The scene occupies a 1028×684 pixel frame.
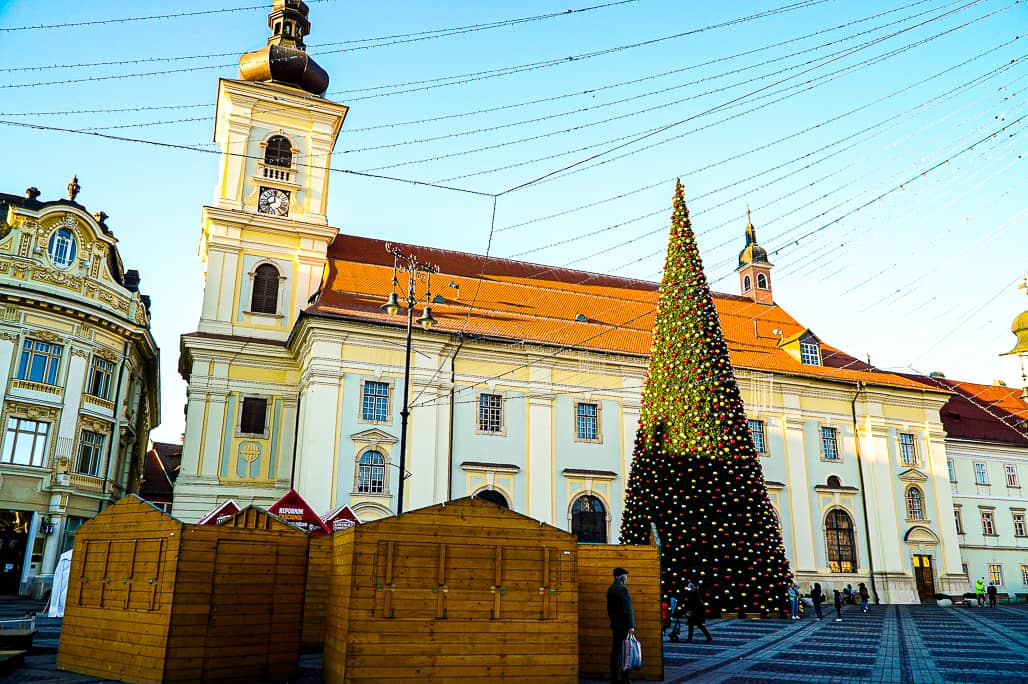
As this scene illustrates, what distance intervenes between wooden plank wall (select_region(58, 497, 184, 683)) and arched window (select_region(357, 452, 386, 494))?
16.2 meters

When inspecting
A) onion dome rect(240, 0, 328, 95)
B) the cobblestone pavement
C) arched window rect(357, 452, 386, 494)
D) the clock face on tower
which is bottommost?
the cobblestone pavement

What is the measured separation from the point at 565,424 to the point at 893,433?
17.9 meters

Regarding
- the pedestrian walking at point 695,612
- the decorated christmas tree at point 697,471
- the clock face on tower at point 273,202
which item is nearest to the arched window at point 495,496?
the decorated christmas tree at point 697,471

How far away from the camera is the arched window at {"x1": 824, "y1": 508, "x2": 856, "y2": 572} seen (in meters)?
36.7

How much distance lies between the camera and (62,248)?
109ft

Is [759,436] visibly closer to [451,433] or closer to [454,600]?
[451,433]

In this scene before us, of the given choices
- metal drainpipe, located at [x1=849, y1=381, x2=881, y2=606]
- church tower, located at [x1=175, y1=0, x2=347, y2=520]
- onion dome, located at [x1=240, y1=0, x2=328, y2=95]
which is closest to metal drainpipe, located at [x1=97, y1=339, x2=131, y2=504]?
church tower, located at [x1=175, y1=0, x2=347, y2=520]

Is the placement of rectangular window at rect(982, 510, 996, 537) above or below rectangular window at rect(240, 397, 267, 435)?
below

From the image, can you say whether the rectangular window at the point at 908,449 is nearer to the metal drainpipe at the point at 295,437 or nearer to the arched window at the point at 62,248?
the metal drainpipe at the point at 295,437

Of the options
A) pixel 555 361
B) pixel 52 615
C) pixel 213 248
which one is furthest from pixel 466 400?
pixel 52 615

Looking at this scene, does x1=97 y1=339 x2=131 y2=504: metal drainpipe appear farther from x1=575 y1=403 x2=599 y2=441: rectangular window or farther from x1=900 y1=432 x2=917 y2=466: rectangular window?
x1=900 y1=432 x2=917 y2=466: rectangular window

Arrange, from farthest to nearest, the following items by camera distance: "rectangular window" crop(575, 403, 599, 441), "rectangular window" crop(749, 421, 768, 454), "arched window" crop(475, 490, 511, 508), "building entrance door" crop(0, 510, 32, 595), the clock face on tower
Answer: "rectangular window" crop(749, 421, 768, 454), the clock face on tower, "rectangular window" crop(575, 403, 599, 441), "arched window" crop(475, 490, 511, 508), "building entrance door" crop(0, 510, 32, 595)

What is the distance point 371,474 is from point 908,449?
27.1 m

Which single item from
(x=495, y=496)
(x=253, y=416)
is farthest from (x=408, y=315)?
(x=253, y=416)
